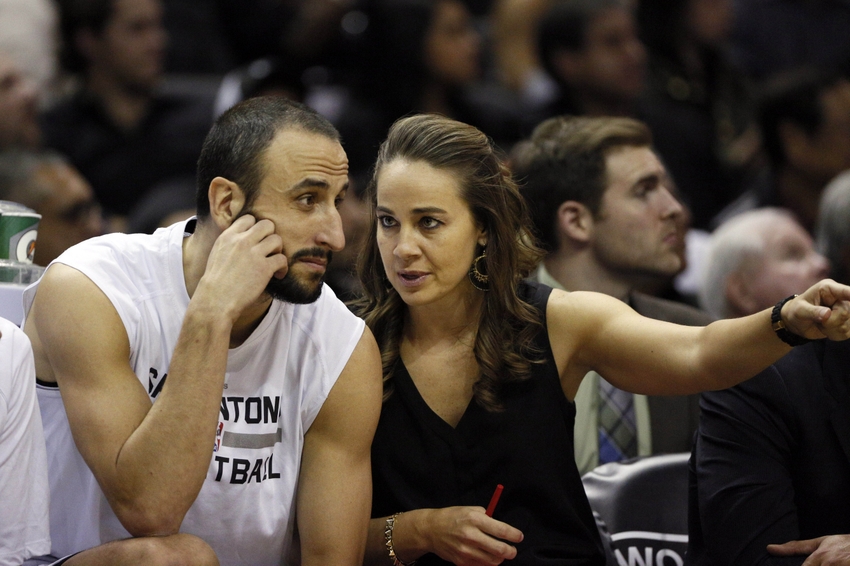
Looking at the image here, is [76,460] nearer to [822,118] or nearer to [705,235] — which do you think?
[705,235]

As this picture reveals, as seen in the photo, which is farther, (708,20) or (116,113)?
(708,20)

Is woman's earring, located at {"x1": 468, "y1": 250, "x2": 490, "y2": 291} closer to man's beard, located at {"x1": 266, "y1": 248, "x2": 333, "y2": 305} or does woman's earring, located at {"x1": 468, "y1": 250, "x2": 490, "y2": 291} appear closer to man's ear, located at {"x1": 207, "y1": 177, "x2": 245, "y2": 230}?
man's beard, located at {"x1": 266, "y1": 248, "x2": 333, "y2": 305}

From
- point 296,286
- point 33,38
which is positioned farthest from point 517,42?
point 296,286

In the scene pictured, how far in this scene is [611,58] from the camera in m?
5.88

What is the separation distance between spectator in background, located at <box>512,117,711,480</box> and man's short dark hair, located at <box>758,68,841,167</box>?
7.72 feet

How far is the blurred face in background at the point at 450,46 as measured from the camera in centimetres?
588

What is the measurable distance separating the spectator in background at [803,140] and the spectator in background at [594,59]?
77 centimetres

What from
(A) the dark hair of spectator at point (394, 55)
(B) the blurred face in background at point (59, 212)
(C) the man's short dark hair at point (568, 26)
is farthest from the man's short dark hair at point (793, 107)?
(B) the blurred face in background at point (59, 212)

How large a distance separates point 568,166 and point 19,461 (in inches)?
84.5

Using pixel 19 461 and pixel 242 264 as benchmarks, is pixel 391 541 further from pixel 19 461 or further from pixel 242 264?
pixel 19 461

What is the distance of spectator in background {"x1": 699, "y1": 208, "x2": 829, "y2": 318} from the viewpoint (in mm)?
4281

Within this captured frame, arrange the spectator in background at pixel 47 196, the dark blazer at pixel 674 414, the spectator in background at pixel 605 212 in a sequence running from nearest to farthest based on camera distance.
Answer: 1. the dark blazer at pixel 674 414
2. the spectator in background at pixel 605 212
3. the spectator in background at pixel 47 196

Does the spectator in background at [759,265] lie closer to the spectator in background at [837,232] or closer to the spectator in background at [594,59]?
the spectator in background at [837,232]

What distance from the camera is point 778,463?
8.48 ft
